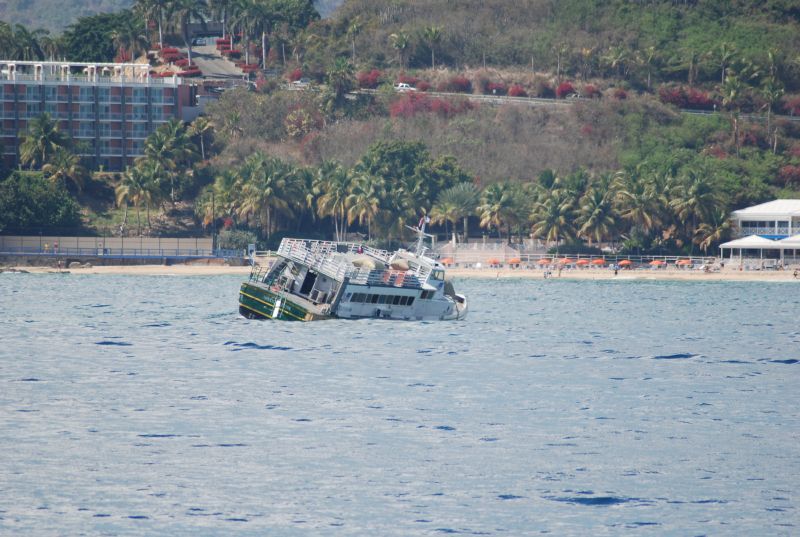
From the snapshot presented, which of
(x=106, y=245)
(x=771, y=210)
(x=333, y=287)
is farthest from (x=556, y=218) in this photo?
(x=333, y=287)

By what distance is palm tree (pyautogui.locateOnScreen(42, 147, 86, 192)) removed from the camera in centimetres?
15638

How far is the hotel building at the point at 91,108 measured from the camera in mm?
170000

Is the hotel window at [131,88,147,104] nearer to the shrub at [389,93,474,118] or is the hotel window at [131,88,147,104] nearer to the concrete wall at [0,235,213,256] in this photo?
the concrete wall at [0,235,213,256]

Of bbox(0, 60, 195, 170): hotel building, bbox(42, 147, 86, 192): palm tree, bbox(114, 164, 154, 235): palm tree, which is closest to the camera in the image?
bbox(114, 164, 154, 235): palm tree

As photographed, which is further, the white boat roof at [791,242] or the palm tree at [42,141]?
the palm tree at [42,141]

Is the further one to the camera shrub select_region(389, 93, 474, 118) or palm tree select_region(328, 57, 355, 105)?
palm tree select_region(328, 57, 355, 105)

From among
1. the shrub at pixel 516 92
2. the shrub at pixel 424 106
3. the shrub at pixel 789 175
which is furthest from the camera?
the shrub at pixel 516 92

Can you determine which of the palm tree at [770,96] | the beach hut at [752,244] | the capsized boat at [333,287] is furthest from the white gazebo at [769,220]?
the capsized boat at [333,287]

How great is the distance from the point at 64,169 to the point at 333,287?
291ft

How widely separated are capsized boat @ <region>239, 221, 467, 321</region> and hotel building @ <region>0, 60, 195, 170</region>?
96590 millimetres

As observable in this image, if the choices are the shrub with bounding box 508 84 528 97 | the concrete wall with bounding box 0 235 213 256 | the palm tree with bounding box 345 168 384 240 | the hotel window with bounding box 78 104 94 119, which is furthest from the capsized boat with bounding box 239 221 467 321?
the shrub with bounding box 508 84 528 97

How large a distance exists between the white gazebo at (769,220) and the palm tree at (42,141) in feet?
266

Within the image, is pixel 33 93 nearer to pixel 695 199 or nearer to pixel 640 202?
pixel 640 202

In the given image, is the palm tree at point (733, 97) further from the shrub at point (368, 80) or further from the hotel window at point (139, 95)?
the hotel window at point (139, 95)
